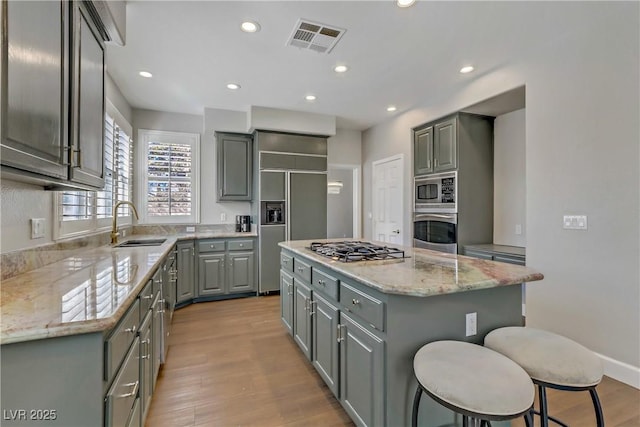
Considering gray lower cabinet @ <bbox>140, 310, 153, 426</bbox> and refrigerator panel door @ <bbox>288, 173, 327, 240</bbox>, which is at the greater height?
refrigerator panel door @ <bbox>288, 173, 327, 240</bbox>

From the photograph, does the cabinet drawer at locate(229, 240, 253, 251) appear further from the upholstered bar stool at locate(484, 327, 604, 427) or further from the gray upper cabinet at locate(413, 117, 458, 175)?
the upholstered bar stool at locate(484, 327, 604, 427)

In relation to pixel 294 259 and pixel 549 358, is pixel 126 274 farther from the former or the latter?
pixel 549 358

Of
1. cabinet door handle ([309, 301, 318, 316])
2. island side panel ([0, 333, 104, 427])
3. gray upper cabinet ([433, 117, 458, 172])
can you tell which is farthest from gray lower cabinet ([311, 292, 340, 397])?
gray upper cabinet ([433, 117, 458, 172])

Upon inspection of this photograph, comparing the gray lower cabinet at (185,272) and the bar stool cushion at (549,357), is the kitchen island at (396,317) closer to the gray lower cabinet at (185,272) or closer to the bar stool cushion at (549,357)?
the bar stool cushion at (549,357)

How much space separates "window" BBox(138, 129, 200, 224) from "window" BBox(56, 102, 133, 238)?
25 cm

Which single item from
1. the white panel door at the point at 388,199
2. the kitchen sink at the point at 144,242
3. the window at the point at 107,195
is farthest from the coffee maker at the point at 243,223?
the white panel door at the point at 388,199

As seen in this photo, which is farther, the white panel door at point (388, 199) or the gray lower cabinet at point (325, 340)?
the white panel door at point (388, 199)

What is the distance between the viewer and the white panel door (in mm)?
4906

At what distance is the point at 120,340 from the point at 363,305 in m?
1.10

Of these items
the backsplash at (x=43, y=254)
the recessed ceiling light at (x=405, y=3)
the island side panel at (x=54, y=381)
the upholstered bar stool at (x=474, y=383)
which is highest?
the recessed ceiling light at (x=405, y=3)

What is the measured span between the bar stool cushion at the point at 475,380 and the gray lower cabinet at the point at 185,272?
349cm

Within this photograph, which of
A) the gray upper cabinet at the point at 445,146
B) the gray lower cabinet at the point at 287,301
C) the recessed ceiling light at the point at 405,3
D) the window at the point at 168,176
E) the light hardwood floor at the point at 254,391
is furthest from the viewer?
the window at the point at 168,176

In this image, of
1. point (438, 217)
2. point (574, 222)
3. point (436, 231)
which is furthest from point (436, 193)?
point (574, 222)

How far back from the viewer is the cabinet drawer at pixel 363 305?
57.7 inches
